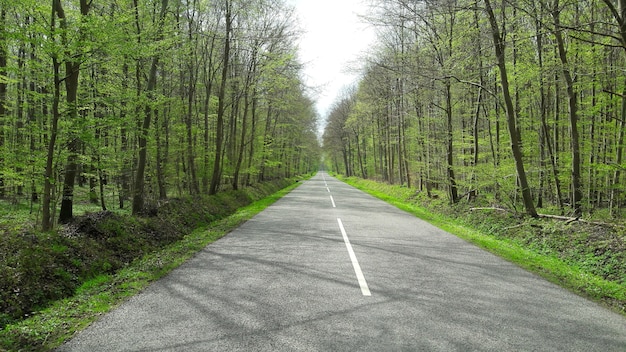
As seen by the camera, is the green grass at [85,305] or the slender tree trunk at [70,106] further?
the slender tree trunk at [70,106]

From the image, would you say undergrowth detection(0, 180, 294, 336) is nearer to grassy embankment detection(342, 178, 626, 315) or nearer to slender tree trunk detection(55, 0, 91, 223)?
slender tree trunk detection(55, 0, 91, 223)

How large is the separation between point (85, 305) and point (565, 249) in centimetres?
920

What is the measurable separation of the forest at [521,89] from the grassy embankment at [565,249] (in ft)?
3.88

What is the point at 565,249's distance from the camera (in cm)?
770

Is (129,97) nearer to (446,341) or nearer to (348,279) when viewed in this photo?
(348,279)

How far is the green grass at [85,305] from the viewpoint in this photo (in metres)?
3.58

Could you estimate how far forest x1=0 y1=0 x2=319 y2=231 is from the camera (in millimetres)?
6852

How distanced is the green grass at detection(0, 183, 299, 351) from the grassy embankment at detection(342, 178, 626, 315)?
262 inches

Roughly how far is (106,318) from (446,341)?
383 cm

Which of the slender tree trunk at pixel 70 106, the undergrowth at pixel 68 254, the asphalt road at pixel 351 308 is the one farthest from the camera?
the slender tree trunk at pixel 70 106

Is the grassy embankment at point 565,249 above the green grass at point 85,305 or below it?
below

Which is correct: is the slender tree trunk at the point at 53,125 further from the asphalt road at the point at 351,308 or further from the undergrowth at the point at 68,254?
the asphalt road at the point at 351,308

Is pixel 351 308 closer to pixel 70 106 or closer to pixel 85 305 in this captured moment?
pixel 85 305

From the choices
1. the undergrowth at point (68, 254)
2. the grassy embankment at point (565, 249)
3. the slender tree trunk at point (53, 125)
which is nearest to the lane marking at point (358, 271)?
the grassy embankment at point (565, 249)
